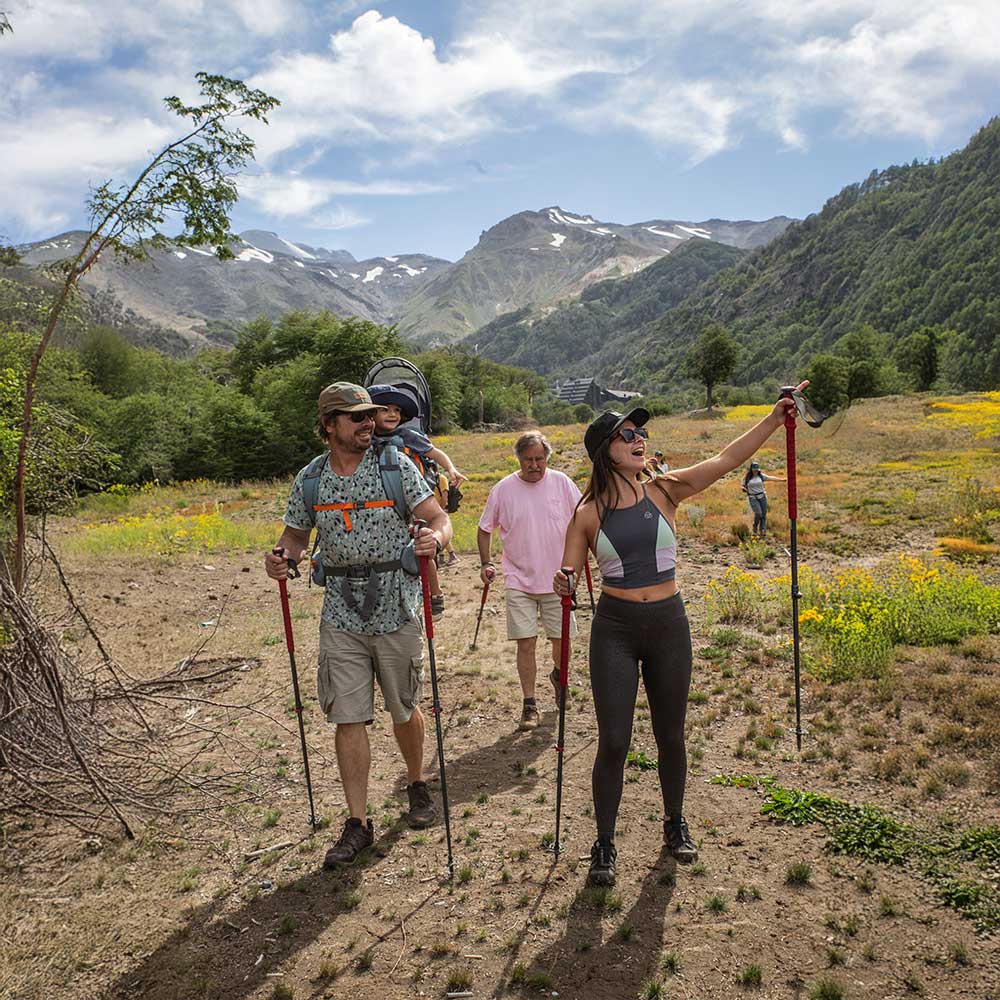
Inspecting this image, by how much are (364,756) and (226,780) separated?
6.56 feet

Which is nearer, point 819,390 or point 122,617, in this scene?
point 122,617

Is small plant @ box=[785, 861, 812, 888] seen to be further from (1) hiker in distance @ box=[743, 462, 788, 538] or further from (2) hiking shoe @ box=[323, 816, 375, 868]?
(1) hiker in distance @ box=[743, 462, 788, 538]

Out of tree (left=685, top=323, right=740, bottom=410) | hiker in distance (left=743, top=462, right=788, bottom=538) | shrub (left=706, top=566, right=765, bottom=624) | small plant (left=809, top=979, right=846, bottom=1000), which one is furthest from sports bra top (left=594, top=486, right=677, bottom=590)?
tree (left=685, top=323, right=740, bottom=410)

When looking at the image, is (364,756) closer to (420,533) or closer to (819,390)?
(420,533)

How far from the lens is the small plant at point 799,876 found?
434 cm

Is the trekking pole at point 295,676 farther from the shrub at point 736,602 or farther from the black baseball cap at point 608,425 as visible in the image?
the shrub at point 736,602

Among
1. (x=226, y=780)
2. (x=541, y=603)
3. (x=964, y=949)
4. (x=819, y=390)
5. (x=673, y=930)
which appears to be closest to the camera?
(x=964, y=949)

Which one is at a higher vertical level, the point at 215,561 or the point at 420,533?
the point at 420,533

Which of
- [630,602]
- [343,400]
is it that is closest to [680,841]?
[630,602]

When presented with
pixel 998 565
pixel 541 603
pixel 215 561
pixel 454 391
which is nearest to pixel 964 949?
pixel 541 603

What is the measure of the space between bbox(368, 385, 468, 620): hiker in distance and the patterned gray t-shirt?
2.85ft

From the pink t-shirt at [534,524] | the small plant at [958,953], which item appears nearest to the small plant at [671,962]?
the small plant at [958,953]

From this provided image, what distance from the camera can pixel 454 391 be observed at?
69.2m

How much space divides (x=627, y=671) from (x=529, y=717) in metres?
3.03
